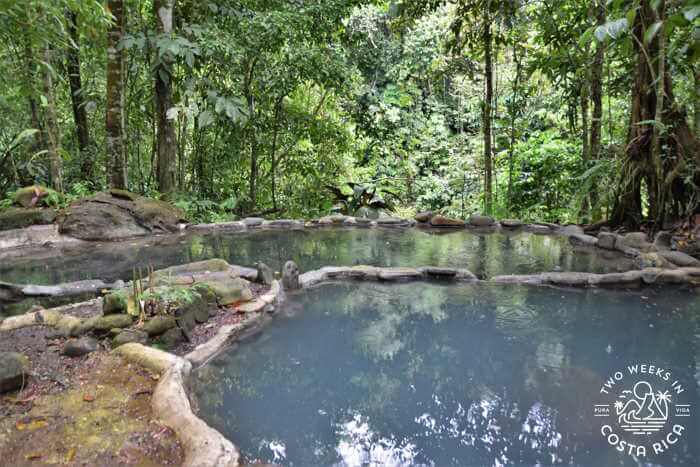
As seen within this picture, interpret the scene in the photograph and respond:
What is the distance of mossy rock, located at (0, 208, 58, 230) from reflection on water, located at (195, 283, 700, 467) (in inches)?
147

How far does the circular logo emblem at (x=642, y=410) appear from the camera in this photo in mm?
2182

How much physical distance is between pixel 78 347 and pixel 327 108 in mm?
6543

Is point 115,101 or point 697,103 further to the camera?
point 115,101

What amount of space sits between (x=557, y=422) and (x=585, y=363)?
0.74 meters

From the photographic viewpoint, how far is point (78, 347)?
2.75 meters

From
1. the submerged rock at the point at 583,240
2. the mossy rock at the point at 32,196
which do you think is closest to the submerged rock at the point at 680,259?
the submerged rock at the point at 583,240

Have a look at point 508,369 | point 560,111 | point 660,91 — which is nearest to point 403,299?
point 508,369

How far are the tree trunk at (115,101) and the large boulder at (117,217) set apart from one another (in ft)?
1.66

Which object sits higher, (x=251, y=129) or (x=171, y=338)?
(x=251, y=129)

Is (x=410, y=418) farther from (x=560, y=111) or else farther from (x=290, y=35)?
(x=560, y=111)

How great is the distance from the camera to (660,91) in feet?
16.2

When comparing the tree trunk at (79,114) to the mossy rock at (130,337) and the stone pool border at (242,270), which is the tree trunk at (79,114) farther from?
the mossy rock at (130,337)

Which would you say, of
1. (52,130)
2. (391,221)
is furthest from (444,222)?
(52,130)

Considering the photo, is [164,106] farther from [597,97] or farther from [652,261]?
[652,261]
